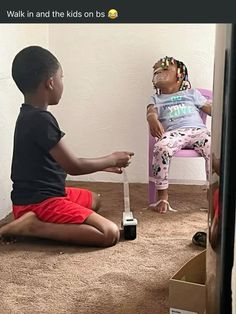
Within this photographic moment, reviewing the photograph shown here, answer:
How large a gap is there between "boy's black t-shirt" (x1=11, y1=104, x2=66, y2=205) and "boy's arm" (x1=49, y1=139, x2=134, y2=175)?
2 centimetres

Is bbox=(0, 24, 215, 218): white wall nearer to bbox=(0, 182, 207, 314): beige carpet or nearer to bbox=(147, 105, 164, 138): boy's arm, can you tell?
bbox=(147, 105, 164, 138): boy's arm

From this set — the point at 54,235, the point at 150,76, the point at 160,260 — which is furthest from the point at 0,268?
the point at 150,76

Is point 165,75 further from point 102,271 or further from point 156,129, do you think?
point 102,271

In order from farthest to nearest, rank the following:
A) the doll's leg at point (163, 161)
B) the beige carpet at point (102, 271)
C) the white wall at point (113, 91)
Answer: the white wall at point (113, 91) → the doll's leg at point (163, 161) → the beige carpet at point (102, 271)

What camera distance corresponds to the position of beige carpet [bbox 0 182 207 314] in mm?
854

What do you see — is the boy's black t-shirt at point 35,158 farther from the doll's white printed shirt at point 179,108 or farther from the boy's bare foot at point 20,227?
the doll's white printed shirt at point 179,108

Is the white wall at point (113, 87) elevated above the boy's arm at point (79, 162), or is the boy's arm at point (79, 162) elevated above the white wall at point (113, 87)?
the white wall at point (113, 87)

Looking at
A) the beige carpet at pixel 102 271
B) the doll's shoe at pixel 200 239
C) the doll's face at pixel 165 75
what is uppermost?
the doll's face at pixel 165 75

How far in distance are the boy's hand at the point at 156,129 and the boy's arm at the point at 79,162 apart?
256mm

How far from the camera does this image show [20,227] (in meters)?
1.16

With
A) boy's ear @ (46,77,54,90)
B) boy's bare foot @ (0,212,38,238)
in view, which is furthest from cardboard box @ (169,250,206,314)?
boy's ear @ (46,77,54,90)

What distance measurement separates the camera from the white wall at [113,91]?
164cm
